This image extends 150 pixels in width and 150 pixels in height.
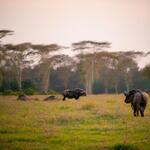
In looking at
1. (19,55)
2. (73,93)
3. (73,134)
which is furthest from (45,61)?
(73,134)

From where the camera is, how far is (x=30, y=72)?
2613 inches

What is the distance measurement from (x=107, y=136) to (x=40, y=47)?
46.5 m

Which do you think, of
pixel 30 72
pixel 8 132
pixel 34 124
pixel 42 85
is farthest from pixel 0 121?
pixel 30 72

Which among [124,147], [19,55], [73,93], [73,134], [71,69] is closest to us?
[124,147]

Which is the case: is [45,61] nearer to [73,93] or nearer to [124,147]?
[73,93]

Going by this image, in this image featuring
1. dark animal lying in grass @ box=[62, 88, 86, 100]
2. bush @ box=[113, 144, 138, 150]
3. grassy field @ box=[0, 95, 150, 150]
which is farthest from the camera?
dark animal lying in grass @ box=[62, 88, 86, 100]

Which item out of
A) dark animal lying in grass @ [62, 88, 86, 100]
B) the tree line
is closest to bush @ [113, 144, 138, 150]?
dark animal lying in grass @ [62, 88, 86, 100]

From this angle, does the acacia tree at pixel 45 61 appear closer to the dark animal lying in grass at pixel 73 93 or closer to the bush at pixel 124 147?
the dark animal lying in grass at pixel 73 93

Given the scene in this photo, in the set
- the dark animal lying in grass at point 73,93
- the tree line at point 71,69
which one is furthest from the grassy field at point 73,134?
the tree line at point 71,69

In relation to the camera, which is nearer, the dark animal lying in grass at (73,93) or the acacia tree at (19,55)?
the dark animal lying in grass at (73,93)

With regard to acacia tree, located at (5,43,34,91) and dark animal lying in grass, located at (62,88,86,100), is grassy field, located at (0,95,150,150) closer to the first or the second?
dark animal lying in grass, located at (62,88,86,100)

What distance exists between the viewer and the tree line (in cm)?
5456

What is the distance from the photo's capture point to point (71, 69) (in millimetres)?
68500

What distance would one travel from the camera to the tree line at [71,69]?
2148 inches
